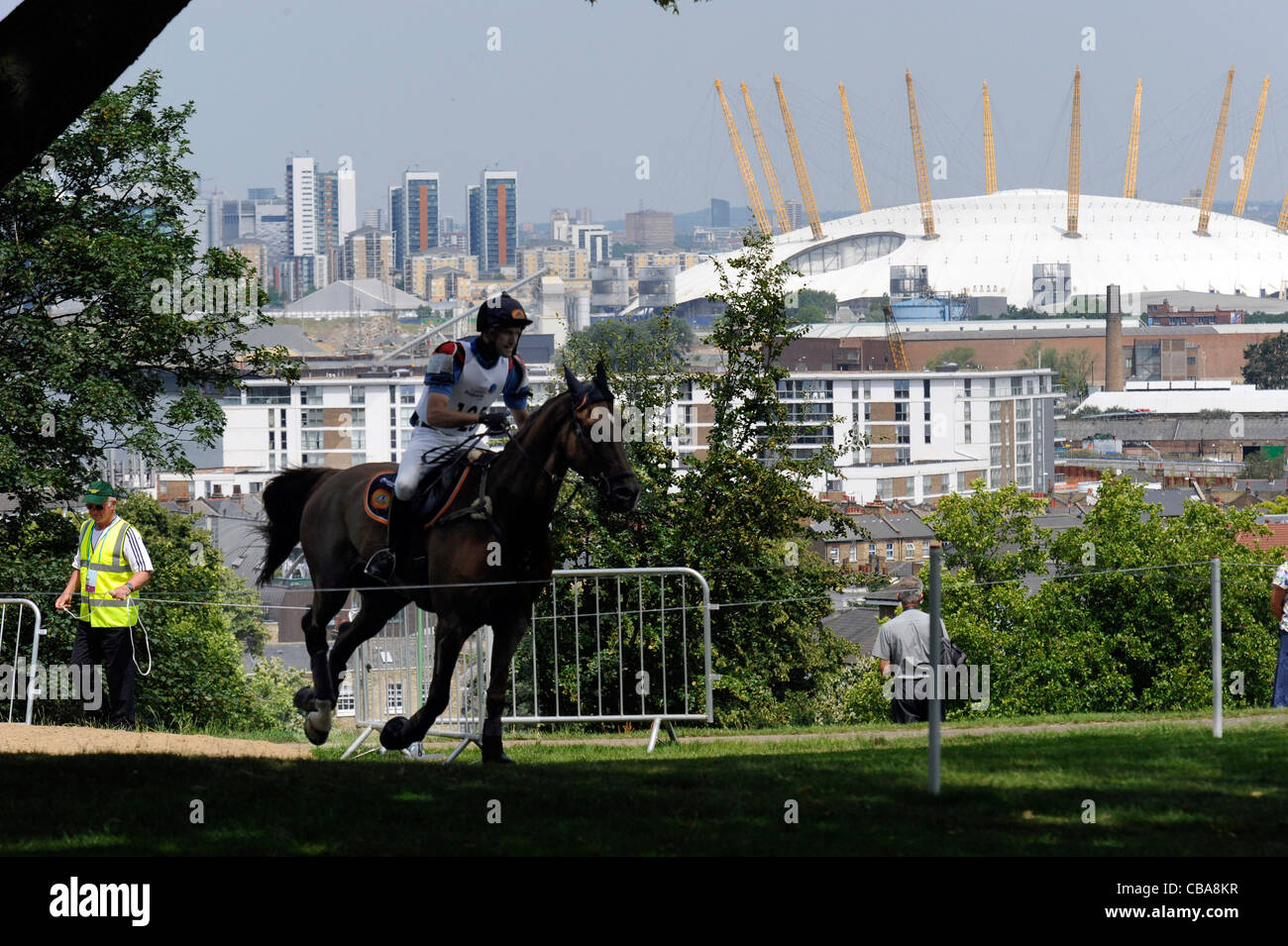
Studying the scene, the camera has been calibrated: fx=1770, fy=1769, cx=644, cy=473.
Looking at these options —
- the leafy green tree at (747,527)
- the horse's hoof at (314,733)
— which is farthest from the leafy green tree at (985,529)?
the horse's hoof at (314,733)

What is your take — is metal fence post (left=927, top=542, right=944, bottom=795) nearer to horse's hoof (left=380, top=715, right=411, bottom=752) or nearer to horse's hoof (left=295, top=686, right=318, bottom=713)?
horse's hoof (left=380, top=715, right=411, bottom=752)

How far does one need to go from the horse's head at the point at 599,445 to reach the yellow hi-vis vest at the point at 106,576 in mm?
4923

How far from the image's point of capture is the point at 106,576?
13.1m

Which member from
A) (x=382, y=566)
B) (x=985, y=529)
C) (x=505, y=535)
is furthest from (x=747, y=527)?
(x=985, y=529)

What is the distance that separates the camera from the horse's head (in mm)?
9312

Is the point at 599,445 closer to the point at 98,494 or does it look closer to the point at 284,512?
the point at 284,512

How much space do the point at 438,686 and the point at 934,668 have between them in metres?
3.91

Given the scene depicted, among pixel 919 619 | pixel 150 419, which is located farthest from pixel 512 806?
pixel 150 419

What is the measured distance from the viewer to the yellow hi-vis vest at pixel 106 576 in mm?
13070

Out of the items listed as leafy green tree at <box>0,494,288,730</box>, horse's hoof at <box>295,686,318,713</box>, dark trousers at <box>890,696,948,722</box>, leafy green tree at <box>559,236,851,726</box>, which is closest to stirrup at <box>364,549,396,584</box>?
horse's hoof at <box>295,686,318,713</box>

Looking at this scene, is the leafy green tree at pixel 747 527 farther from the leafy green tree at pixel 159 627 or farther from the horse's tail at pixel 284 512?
the horse's tail at pixel 284 512

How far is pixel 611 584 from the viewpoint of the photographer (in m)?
15.5
